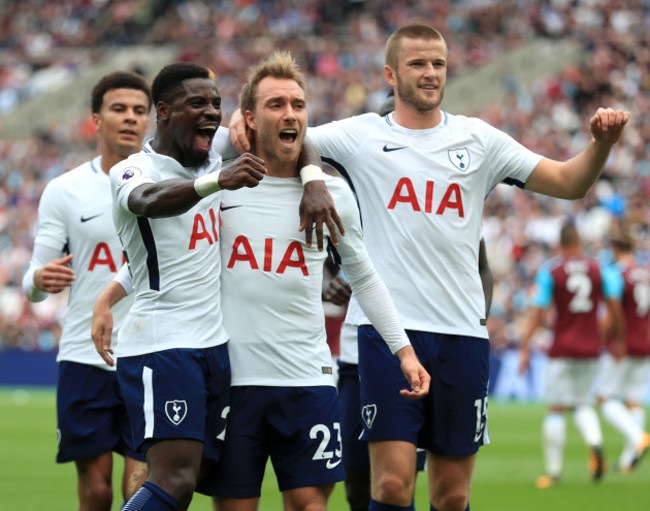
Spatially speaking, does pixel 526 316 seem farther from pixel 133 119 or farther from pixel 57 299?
pixel 133 119

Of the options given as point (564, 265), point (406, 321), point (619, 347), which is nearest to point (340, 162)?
point (406, 321)

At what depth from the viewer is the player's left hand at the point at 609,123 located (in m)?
6.02

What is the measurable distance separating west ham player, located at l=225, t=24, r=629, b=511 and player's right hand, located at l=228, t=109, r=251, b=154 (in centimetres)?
57

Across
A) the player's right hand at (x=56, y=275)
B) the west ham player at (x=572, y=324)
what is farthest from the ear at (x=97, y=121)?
the west ham player at (x=572, y=324)

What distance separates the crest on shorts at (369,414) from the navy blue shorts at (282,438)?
0.54m

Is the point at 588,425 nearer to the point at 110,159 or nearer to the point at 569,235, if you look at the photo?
the point at 569,235

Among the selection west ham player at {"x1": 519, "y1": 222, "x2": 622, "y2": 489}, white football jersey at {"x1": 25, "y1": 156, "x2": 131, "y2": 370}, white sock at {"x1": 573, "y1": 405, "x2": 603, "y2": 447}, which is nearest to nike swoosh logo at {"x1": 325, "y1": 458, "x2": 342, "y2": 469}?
white football jersey at {"x1": 25, "y1": 156, "x2": 131, "y2": 370}

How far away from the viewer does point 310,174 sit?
19.5ft

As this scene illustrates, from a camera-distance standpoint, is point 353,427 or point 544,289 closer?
point 353,427

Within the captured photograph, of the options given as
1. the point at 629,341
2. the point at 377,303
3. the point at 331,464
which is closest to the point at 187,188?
the point at 377,303

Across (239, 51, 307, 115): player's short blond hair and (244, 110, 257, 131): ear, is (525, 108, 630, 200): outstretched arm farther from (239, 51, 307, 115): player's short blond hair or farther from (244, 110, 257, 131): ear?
(244, 110, 257, 131): ear

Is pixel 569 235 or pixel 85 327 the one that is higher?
pixel 569 235

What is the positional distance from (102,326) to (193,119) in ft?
3.98

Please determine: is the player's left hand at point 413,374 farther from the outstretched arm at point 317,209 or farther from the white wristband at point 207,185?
the white wristband at point 207,185
